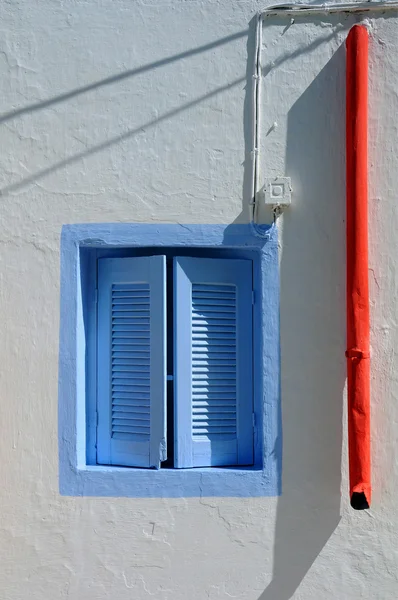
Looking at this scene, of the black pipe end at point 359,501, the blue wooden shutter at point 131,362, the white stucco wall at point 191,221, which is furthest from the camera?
the blue wooden shutter at point 131,362

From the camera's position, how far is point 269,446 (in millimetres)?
3793

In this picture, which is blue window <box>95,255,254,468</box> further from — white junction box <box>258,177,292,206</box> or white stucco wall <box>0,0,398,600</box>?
white junction box <box>258,177,292,206</box>

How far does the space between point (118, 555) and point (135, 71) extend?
266 centimetres

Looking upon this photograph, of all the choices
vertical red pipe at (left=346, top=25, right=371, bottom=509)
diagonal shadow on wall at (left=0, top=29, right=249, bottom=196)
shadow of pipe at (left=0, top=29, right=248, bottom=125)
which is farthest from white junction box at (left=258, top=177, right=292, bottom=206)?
shadow of pipe at (left=0, top=29, right=248, bottom=125)

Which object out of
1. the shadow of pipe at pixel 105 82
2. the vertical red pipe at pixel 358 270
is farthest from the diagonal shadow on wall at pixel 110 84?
the vertical red pipe at pixel 358 270

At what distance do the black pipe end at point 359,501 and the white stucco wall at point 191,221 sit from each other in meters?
0.22

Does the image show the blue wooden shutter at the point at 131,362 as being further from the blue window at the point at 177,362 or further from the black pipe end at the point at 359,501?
the black pipe end at the point at 359,501

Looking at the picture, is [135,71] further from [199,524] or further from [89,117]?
[199,524]

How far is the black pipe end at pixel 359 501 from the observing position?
3.54 m

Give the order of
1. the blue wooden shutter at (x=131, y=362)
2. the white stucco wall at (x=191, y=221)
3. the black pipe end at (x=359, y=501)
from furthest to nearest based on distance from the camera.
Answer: the blue wooden shutter at (x=131, y=362)
the white stucco wall at (x=191, y=221)
the black pipe end at (x=359, y=501)

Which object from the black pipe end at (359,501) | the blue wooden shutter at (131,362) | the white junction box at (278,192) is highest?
the white junction box at (278,192)

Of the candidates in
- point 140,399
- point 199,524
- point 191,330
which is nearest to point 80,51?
point 191,330

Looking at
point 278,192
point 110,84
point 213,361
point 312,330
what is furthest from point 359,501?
point 110,84

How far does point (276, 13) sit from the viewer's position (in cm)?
389
